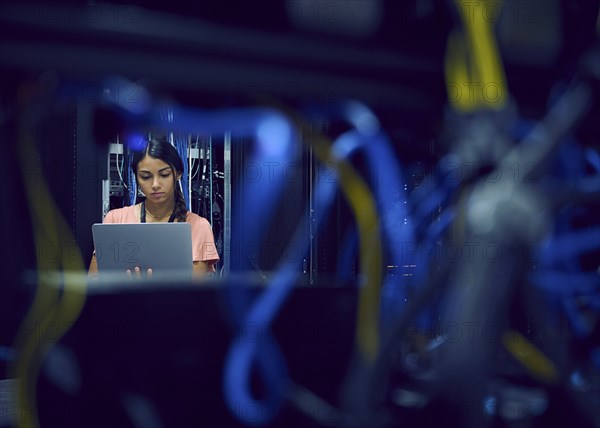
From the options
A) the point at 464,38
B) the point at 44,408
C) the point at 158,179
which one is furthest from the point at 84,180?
the point at 464,38

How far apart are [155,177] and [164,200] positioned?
0.06 metres

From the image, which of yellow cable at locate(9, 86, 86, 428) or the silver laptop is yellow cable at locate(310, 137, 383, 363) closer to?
yellow cable at locate(9, 86, 86, 428)

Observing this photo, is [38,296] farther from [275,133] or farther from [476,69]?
[476,69]

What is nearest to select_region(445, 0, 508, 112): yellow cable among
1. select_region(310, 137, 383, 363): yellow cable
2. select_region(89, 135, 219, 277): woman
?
select_region(310, 137, 383, 363): yellow cable

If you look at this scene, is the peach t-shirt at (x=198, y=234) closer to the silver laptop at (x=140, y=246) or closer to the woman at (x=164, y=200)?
the woman at (x=164, y=200)

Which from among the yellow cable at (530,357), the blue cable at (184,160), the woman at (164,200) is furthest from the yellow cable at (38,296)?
the blue cable at (184,160)

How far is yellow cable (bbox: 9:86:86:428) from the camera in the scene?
503 millimetres

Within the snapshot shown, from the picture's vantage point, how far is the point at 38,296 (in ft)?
1.81

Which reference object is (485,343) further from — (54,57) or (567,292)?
(54,57)

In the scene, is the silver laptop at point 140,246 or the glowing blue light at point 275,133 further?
the silver laptop at point 140,246

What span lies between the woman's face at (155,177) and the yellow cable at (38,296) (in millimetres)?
806

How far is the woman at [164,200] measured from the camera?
1375 mm

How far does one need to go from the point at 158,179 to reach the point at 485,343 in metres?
0.99

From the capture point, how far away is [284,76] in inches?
22.3
